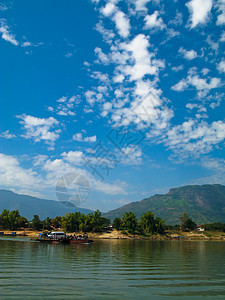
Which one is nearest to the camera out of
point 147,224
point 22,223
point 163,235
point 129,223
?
point 129,223

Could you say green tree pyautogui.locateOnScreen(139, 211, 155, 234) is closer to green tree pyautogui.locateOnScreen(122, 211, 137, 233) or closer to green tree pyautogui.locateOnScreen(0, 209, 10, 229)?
green tree pyautogui.locateOnScreen(122, 211, 137, 233)

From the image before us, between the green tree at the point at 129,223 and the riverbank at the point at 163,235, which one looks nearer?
the riverbank at the point at 163,235

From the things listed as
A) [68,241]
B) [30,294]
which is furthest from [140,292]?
[68,241]

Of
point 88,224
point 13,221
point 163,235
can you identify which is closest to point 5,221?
point 13,221

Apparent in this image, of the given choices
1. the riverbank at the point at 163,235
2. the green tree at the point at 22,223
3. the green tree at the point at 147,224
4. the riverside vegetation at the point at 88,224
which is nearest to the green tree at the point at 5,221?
Result: the riverside vegetation at the point at 88,224

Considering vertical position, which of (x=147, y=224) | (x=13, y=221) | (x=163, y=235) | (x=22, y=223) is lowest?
(x=163, y=235)

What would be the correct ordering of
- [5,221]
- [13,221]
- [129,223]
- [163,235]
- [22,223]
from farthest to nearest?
[22,223]
[163,235]
[5,221]
[129,223]
[13,221]

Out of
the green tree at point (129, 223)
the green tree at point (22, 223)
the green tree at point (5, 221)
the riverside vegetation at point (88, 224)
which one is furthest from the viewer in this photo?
the green tree at point (22, 223)

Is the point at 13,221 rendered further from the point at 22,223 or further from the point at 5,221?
the point at 22,223

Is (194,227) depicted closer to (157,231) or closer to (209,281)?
(157,231)

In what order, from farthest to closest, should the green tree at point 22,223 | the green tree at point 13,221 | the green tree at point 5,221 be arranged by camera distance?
the green tree at point 22,223, the green tree at point 5,221, the green tree at point 13,221

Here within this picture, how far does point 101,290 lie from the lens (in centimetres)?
1498

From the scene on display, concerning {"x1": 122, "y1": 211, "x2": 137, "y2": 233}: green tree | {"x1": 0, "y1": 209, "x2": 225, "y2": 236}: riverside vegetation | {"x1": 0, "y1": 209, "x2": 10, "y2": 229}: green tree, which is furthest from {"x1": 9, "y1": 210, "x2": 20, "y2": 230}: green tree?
{"x1": 122, "y1": 211, "x2": 137, "y2": 233}: green tree

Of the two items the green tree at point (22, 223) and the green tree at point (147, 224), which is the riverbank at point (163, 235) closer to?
the green tree at point (147, 224)
